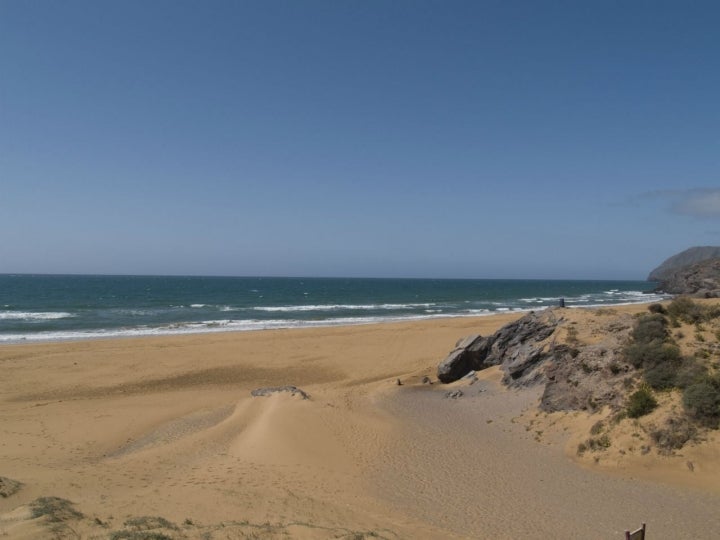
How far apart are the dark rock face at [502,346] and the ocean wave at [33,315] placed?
45017 mm

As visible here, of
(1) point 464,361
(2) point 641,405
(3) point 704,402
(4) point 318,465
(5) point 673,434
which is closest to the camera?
(5) point 673,434

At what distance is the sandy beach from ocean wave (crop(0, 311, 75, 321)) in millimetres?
28567

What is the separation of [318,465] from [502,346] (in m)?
11.9

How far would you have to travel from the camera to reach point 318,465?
12.3 metres

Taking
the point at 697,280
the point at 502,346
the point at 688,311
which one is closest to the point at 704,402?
the point at 688,311

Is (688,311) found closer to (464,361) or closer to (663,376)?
(663,376)

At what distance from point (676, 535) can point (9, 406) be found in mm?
22368

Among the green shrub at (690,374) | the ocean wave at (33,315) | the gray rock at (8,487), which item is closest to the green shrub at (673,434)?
the green shrub at (690,374)

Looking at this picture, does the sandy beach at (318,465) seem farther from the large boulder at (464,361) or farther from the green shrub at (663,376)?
the green shrub at (663,376)

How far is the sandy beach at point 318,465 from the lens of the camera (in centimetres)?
872

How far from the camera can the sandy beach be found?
8719mm

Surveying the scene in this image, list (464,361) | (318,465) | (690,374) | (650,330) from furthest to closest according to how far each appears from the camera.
Answer: (464,361), (650,330), (690,374), (318,465)

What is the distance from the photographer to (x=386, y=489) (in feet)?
35.4

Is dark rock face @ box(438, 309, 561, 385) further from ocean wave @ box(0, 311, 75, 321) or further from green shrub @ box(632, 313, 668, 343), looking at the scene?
ocean wave @ box(0, 311, 75, 321)
